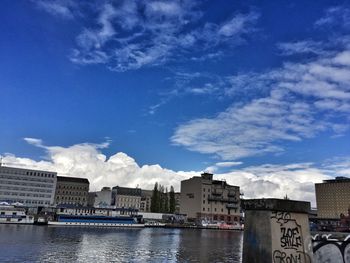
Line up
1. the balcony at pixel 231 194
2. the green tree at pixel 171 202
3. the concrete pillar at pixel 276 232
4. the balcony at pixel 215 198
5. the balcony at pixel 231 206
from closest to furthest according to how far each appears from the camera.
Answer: the concrete pillar at pixel 276 232, the balcony at pixel 215 198, the balcony at pixel 231 206, the balcony at pixel 231 194, the green tree at pixel 171 202

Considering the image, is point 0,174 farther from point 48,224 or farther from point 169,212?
point 169,212

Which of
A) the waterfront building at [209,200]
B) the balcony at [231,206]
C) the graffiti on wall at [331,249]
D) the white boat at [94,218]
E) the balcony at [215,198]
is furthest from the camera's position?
the balcony at [231,206]

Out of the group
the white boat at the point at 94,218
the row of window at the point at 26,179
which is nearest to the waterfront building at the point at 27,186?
the row of window at the point at 26,179

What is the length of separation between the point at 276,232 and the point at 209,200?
16206cm

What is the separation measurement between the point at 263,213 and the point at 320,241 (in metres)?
6.47

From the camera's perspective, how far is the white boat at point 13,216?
416 ft

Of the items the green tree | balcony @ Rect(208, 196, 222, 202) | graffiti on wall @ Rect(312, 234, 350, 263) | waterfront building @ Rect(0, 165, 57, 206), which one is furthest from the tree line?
graffiti on wall @ Rect(312, 234, 350, 263)

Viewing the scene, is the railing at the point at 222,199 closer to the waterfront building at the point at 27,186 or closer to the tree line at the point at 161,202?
the tree line at the point at 161,202

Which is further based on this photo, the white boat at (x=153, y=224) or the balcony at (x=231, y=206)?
the balcony at (x=231, y=206)

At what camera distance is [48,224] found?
13288cm

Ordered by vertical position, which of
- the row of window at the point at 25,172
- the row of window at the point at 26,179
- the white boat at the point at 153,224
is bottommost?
the white boat at the point at 153,224

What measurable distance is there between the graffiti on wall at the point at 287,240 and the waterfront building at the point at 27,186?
607 ft

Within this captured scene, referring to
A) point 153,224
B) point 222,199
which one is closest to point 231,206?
point 222,199

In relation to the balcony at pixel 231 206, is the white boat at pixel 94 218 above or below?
below
